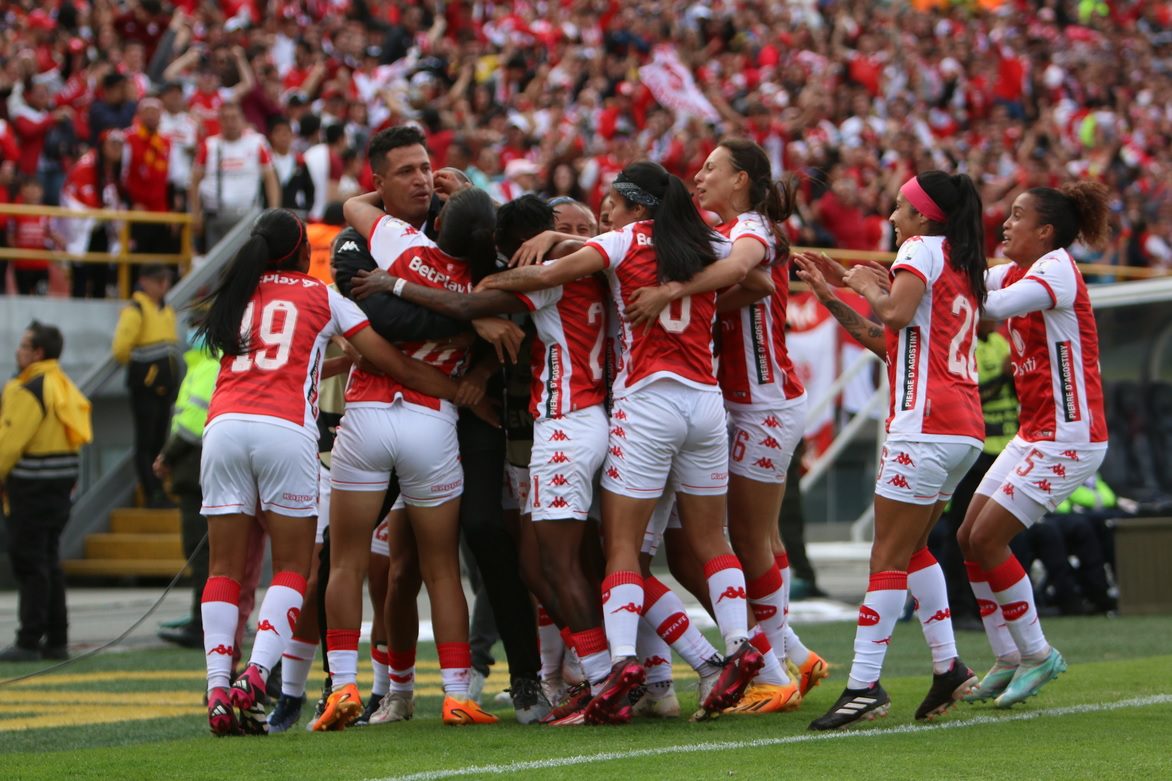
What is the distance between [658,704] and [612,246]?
1.98 m

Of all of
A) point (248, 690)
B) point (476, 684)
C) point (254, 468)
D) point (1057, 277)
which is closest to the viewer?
point (248, 690)

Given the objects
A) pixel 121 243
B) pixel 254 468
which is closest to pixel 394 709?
pixel 254 468

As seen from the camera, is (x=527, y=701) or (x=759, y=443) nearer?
(x=527, y=701)

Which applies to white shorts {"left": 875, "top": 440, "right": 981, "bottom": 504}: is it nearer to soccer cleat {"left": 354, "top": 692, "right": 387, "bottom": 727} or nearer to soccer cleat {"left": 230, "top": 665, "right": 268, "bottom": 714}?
soccer cleat {"left": 354, "top": 692, "right": 387, "bottom": 727}

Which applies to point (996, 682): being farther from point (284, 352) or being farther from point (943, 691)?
point (284, 352)

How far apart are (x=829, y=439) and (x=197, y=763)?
1342cm

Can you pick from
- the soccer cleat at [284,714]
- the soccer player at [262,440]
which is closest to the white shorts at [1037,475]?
the soccer player at [262,440]

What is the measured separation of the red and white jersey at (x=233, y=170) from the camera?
1588cm

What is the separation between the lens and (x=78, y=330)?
16500 millimetres

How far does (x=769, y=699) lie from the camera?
7.52 metres

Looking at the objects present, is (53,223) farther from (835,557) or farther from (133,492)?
(835,557)

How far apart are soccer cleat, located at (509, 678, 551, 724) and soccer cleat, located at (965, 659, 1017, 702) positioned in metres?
1.93

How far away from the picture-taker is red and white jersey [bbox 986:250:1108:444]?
298 inches

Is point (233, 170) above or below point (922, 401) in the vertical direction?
above
